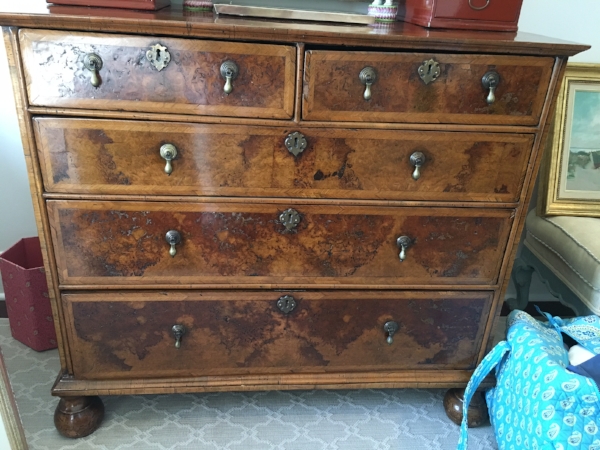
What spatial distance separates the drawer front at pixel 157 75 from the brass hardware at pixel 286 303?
1.72 feet

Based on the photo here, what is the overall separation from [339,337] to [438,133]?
67 cm

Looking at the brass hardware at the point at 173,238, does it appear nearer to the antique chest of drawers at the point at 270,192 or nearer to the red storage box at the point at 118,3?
the antique chest of drawers at the point at 270,192

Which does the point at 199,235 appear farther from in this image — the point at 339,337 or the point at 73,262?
the point at 339,337

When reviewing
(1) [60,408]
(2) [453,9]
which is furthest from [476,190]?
(1) [60,408]

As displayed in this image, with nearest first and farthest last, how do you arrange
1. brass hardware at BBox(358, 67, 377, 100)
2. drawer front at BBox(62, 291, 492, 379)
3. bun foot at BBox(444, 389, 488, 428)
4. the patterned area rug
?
1. brass hardware at BBox(358, 67, 377, 100)
2. drawer front at BBox(62, 291, 492, 379)
3. the patterned area rug
4. bun foot at BBox(444, 389, 488, 428)

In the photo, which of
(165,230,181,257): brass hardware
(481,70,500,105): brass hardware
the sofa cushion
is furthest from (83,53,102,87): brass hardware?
the sofa cushion

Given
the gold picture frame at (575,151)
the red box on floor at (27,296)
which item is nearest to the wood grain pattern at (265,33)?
the gold picture frame at (575,151)

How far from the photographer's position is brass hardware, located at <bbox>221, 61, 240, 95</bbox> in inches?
43.4

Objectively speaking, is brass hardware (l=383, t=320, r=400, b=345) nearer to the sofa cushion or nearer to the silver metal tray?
the sofa cushion

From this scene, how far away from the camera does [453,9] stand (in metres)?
1.32

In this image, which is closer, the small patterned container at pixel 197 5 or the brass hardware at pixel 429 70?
the brass hardware at pixel 429 70

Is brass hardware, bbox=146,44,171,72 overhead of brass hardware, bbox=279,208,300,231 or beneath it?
overhead

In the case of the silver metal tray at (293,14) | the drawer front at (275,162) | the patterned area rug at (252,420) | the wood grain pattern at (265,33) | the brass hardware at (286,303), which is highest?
the silver metal tray at (293,14)

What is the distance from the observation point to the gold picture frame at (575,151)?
70.1 inches
